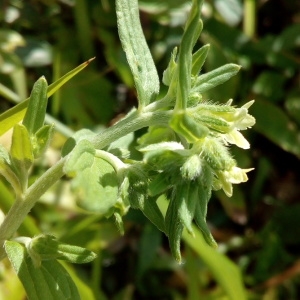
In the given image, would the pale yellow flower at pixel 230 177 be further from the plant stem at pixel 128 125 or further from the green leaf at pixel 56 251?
the green leaf at pixel 56 251

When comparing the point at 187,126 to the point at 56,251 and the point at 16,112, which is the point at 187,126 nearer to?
the point at 56,251

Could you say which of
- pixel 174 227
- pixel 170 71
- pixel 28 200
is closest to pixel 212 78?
pixel 170 71

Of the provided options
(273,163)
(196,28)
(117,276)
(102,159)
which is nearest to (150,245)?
(117,276)

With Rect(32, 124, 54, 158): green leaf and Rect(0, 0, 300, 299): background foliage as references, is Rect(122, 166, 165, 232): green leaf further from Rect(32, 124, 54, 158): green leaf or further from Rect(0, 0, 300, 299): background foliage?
Rect(0, 0, 300, 299): background foliage

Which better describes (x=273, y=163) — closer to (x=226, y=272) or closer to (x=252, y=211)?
(x=252, y=211)

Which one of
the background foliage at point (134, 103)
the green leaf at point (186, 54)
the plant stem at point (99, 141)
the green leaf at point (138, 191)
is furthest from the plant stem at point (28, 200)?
the background foliage at point (134, 103)

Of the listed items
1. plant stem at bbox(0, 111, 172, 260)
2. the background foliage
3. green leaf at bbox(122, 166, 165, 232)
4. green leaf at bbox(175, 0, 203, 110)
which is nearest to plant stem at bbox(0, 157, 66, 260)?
plant stem at bbox(0, 111, 172, 260)
